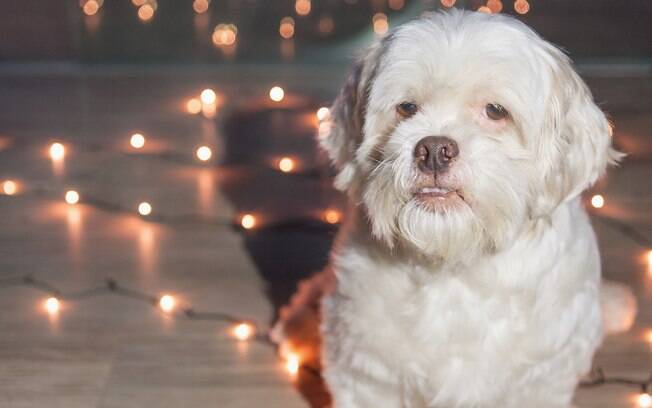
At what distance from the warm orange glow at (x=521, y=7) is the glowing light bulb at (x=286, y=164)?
6.47 feet

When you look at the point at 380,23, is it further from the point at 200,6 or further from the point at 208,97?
the point at 208,97

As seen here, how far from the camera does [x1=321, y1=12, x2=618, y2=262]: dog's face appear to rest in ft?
5.32

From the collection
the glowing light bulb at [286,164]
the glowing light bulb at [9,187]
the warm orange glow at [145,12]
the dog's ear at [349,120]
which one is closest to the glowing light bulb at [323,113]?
the dog's ear at [349,120]

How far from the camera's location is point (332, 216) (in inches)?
117

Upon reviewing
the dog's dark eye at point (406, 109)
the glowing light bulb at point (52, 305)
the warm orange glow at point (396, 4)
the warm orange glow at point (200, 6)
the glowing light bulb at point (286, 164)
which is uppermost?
the warm orange glow at point (200, 6)

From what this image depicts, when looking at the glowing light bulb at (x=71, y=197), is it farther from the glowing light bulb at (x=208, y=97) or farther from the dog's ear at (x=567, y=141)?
the dog's ear at (x=567, y=141)

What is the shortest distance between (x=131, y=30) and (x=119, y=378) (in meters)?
2.92

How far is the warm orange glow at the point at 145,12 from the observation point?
5098 millimetres

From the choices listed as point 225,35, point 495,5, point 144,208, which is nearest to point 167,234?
point 144,208

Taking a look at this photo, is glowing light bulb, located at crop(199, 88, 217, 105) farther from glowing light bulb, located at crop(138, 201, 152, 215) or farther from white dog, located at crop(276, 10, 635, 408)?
white dog, located at crop(276, 10, 635, 408)

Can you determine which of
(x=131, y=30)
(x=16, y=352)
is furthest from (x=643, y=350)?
(x=131, y=30)

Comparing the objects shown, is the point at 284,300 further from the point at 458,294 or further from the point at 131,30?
the point at 131,30

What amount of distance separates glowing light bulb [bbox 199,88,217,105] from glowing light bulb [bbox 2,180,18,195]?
923 millimetres

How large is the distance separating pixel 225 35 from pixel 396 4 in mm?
815
